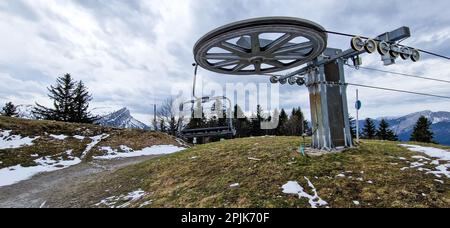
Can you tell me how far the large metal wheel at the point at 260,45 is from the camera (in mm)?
6838

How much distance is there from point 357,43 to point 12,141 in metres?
21.9

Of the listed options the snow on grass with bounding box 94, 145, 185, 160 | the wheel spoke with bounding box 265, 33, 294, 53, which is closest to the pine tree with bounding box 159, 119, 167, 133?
the snow on grass with bounding box 94, 145, 185, 160

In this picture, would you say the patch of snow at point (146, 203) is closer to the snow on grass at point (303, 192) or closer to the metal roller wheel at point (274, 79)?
the snow on grass at point (303, 192)

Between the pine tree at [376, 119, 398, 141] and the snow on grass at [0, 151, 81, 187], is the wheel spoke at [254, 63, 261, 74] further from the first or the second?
the pine tree at [376, 119, 398, 141]

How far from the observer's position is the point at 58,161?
1695 centimetres

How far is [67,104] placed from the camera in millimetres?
37406

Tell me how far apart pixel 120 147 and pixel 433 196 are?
20.8m

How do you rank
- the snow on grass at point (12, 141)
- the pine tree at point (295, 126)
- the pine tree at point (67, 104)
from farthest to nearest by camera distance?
the pine tree at point (295, 126)
the pine tree at point (67, 104)
the snow on grass at point (12, 141)

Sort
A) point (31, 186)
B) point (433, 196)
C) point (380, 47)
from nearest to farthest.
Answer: point (433, 196) < point (380, 47) < point (31, 186)

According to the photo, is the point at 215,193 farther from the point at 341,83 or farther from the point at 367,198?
the point at 341,83

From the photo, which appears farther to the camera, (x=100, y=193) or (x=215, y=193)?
(x=100, y=193)

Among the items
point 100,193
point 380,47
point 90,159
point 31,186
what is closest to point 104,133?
point 90,159

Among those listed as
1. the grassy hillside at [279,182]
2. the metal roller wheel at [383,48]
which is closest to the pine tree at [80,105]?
the grassy hillside at [279,182]

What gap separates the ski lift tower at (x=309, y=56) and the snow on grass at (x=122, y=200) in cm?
479
